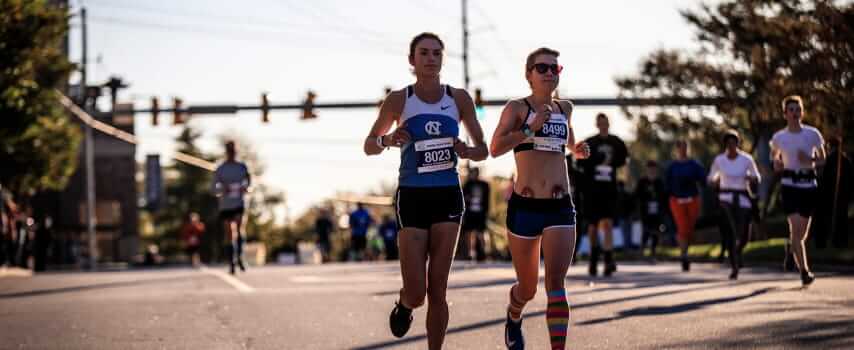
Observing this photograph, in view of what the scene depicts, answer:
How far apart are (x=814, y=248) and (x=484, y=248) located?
7622 millimetres

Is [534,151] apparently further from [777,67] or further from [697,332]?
[777,67]

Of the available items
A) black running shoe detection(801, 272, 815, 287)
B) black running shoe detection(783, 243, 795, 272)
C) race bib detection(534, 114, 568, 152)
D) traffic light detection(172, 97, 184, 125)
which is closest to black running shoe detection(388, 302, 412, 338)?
race bib detection(534, 114, 568, 152)

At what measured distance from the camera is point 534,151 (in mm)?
9258

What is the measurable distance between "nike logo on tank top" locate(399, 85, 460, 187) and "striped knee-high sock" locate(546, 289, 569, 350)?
89 cm

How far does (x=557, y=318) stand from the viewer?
8781 mm

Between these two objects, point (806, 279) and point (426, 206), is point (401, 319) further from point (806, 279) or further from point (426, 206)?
point (806, 279)

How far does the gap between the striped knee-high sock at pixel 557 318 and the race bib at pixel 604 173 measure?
9.66 m

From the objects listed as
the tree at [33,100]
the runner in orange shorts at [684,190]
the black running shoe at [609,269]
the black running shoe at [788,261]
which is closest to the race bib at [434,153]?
the black running shoe at [609,269]

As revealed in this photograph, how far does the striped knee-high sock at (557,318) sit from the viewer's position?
8.70 meters

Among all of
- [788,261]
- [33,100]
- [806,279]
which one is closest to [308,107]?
[33,100]

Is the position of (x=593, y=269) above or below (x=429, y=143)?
below

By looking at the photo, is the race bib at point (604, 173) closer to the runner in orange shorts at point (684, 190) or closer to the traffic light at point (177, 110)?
the runner in orange shorts at point (684, 190)

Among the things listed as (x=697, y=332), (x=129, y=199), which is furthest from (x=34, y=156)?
(x=129, y=199)

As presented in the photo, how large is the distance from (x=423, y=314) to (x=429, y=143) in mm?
5414
